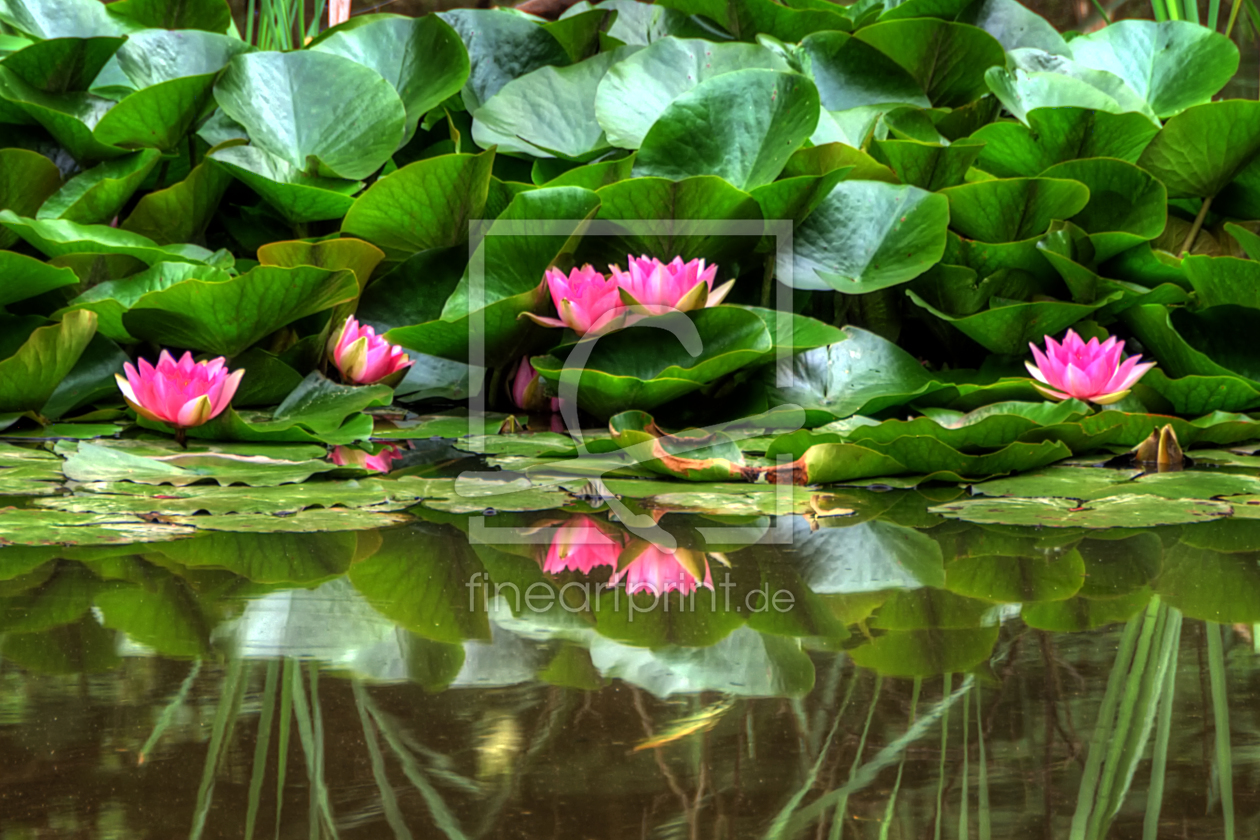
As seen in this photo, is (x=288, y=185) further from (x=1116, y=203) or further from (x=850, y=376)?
(x=1116, y=203)

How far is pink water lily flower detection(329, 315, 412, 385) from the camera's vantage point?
139cm

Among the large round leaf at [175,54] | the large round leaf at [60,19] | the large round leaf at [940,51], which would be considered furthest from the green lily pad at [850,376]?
the large round leaf at [60,19]

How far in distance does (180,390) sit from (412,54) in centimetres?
78

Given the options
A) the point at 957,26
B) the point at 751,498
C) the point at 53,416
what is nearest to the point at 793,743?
the point at 751,498

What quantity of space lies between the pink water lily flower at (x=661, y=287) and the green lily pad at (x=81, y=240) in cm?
64

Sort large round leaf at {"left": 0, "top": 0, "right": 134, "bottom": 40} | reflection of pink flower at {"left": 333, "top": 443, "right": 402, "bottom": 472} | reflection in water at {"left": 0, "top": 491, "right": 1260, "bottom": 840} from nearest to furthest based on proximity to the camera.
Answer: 1. reflection in water at {"left": 0, "top": 491, "right": 1260, "bottom": 840}
2. reflection of pink flower at {"left": 333, "top": 443, "right": 402, "bottom": 472}
3. large round leaf at {"left": 0, "top": 0, "right": 134, "bottom": 40}

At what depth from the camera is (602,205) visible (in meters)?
1.38

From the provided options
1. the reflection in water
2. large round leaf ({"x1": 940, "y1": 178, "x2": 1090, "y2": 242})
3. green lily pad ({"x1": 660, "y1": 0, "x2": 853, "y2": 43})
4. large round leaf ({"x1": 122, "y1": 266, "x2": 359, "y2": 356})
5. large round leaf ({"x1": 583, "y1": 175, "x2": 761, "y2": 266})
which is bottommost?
the reflection in water

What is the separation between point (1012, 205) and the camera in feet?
4.79

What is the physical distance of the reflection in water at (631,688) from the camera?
0.40m

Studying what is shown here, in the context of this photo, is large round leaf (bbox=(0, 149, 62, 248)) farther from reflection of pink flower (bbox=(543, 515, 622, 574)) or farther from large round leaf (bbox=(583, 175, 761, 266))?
reflection of pink flower (bbox=(543, 515, 622, 574))

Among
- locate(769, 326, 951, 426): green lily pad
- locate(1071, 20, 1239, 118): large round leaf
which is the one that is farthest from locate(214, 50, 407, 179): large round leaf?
locate(1071, 20, 1239, 118): large round leaf

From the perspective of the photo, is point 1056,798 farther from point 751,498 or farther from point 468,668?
point 751,498

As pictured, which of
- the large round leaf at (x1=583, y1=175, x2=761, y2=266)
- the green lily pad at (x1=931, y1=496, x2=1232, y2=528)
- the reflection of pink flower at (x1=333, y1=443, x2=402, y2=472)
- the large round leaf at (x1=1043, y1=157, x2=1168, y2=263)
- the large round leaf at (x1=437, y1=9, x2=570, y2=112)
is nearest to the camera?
the green lily pad at (x1=931, y1=496, x2=1232, y2=528)
